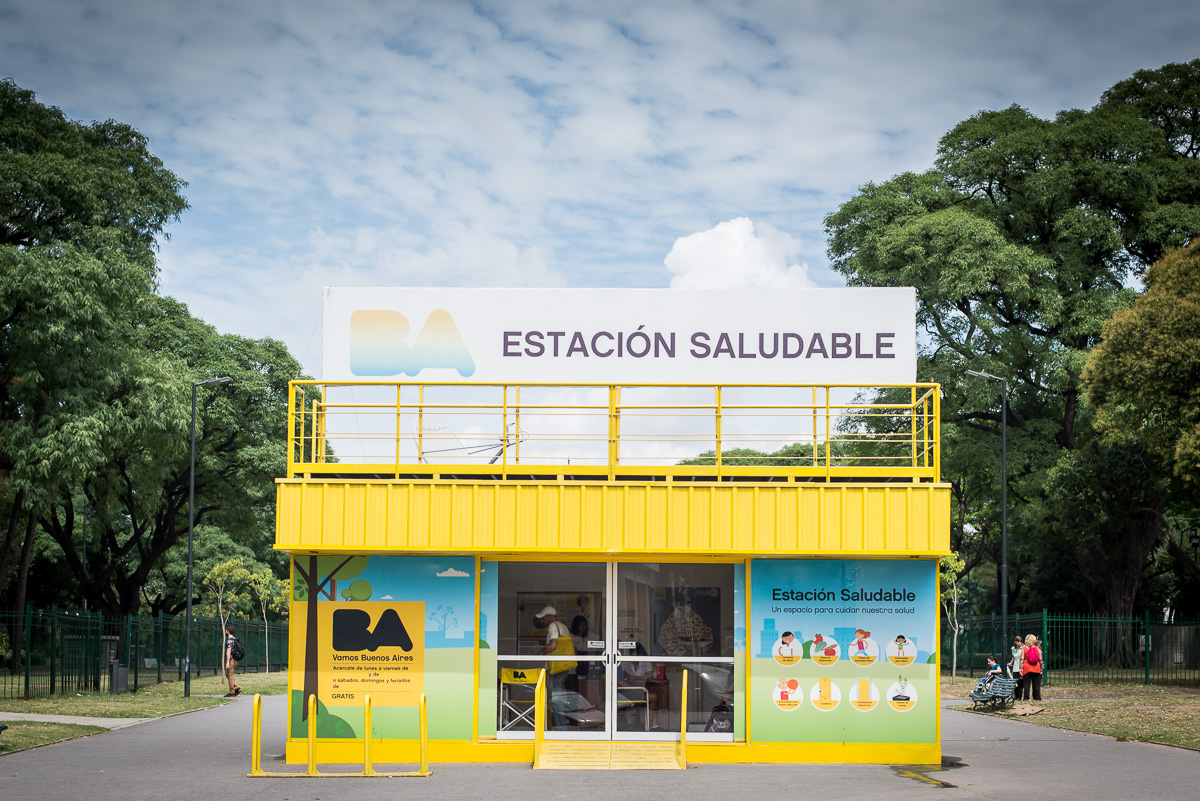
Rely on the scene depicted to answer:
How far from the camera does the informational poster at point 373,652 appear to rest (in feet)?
48.8

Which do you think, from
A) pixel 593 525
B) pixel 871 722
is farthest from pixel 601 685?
pixel 871 722

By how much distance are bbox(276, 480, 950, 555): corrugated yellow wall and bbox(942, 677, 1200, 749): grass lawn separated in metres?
6.90

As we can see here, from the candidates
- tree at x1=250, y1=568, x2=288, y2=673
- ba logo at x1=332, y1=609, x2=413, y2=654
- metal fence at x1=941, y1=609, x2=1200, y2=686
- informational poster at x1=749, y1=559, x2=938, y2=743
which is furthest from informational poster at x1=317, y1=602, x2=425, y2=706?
tree at x1=250, y1=568, x2=288, y2=673

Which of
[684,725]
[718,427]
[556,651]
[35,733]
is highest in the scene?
[718,427]

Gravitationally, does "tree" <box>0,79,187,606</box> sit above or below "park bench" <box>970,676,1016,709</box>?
above

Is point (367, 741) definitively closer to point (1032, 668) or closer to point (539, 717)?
point (539, 717)

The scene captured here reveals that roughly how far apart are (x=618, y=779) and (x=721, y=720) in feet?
7.53

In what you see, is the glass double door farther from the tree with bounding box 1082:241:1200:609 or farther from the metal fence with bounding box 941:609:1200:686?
the metal fence with bounding box 941:609:1200:686

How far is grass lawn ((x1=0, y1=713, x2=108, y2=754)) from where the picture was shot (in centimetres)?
1647

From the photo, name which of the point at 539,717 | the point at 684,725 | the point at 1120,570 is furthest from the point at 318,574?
the point at 1120,570

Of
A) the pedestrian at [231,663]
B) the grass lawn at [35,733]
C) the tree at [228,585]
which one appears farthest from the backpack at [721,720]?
the tree at [228,585]

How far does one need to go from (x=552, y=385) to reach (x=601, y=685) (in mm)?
4092

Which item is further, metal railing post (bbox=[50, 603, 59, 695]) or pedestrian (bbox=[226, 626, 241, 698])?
pedestrian (bbox=[226, 626, 241, 698])

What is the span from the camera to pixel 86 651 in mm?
28047
